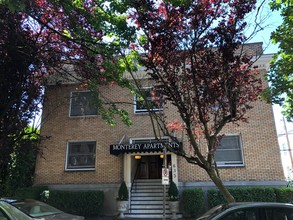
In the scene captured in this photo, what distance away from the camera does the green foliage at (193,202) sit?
1248 centimetres

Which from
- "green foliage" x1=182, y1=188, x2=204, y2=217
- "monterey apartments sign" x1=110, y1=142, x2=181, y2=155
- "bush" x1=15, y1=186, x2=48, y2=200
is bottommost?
"green foliage" x1=182, y1=188, x2=204, y2=217

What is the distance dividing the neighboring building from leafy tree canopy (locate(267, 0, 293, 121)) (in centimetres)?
319

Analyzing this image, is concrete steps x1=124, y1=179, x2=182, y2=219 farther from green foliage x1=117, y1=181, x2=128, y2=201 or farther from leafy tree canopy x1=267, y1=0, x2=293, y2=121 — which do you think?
leafy tree canopy x1=267, y1=0, x2=293, y2=121

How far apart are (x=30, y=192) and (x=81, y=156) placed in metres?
3.07

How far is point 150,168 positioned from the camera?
1681 cm

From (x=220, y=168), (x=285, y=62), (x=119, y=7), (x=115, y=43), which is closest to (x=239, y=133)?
(x=220, y=168)

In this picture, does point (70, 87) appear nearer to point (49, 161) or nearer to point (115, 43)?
point (49, 161)

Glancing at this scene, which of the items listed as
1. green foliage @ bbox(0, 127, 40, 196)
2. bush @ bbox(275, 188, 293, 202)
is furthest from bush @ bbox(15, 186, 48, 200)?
bush @ bbox(275, 188, 293, 202)

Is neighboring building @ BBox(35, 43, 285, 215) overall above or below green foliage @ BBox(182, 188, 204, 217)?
above

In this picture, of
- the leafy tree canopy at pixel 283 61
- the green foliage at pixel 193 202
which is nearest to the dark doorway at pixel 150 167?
the green foliage at pixel 193 202

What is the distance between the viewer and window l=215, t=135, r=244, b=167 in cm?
1379

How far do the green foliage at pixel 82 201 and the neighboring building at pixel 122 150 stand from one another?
0.69 m

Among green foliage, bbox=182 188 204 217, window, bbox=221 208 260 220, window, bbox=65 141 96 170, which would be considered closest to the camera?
window, bbox=221 208 260 220

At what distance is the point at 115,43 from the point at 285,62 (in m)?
5.74
